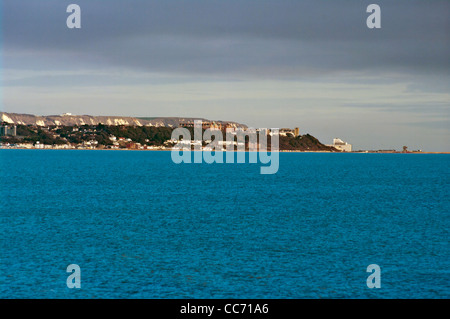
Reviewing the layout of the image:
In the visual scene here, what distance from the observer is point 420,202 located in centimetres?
9038

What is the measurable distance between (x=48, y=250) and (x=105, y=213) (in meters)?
25.3

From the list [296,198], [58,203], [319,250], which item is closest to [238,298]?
[319,250]

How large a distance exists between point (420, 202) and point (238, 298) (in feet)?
214

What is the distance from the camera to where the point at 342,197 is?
97.1 meters
